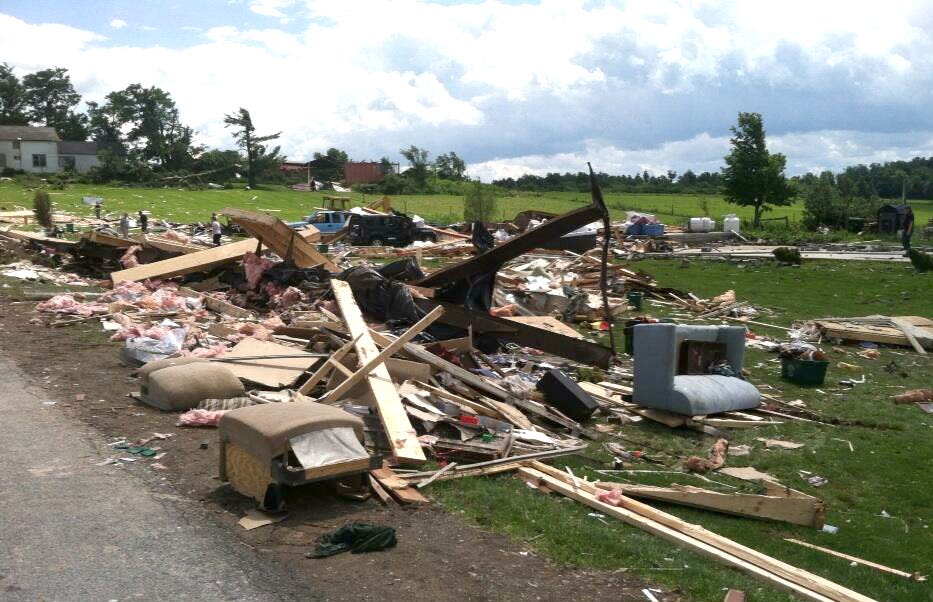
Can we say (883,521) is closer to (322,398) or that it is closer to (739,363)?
(739,363)

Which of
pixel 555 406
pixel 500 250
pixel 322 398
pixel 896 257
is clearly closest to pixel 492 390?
pixel 555 406

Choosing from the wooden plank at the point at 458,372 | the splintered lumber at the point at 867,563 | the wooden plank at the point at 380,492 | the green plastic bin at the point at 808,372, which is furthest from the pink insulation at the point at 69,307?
the splintered lumber at the point at 867,563

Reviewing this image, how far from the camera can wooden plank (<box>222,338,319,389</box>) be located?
32.2 feet

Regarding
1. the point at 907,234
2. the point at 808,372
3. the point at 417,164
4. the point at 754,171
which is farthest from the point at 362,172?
the point at 808,372

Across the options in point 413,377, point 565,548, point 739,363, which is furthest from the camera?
point 739,363

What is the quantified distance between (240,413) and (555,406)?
465cm

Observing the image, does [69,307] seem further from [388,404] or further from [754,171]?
Answer: [754,171]

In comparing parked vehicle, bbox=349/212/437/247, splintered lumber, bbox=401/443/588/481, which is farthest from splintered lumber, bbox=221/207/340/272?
parked vehicle, bbox=349/212/437/247

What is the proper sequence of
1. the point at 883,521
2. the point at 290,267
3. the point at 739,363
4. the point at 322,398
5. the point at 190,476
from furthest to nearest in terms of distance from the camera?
1. the point at 290,267
2. the point at 739,363
3. the point at 322,398
4. the point at 883,521
5. the point at 190,476

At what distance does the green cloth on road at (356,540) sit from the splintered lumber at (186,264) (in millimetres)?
13170

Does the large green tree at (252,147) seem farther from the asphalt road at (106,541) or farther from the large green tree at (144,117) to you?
the asphalt road at (106,541)

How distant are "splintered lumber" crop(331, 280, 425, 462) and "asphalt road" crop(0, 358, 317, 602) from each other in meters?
1.84

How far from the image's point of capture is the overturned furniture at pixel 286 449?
5824mm

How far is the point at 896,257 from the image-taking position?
35531 millimetres
